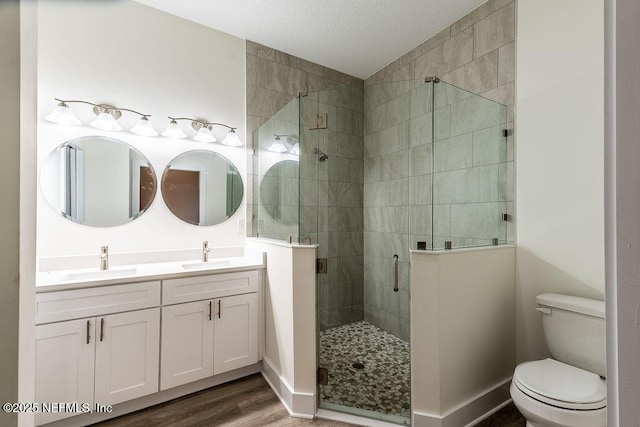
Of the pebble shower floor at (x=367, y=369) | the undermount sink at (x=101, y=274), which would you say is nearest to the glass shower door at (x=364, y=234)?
the pebble shower floor at (x=367, y=369)

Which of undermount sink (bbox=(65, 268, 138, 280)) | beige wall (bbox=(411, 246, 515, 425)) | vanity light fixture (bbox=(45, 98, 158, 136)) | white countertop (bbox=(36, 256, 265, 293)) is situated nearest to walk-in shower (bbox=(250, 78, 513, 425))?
beige wall (bbox=(411, 246, 515, 425))

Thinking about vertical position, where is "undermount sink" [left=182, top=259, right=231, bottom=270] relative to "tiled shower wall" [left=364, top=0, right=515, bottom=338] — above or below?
below

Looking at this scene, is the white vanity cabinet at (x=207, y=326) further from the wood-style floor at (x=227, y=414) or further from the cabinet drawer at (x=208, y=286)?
the wood-style floor at (x=227, y=414)

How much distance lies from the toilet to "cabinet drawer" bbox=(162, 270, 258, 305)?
1740 mm

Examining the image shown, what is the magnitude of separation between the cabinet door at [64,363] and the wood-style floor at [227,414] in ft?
0.95

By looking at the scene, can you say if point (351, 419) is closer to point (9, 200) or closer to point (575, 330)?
point (575, 330)

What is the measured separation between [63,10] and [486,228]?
340cm

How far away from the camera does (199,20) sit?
8.04 feet

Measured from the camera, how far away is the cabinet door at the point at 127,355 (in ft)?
5.51

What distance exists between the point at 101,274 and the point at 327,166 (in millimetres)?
1841

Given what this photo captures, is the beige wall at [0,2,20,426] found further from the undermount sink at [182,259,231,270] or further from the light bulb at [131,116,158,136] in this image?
the light bulb at [131,116,158,136]

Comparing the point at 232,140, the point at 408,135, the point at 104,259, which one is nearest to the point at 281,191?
the point at 232,140

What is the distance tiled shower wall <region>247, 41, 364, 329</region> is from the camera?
7.26ft

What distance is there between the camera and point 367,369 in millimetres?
2227
